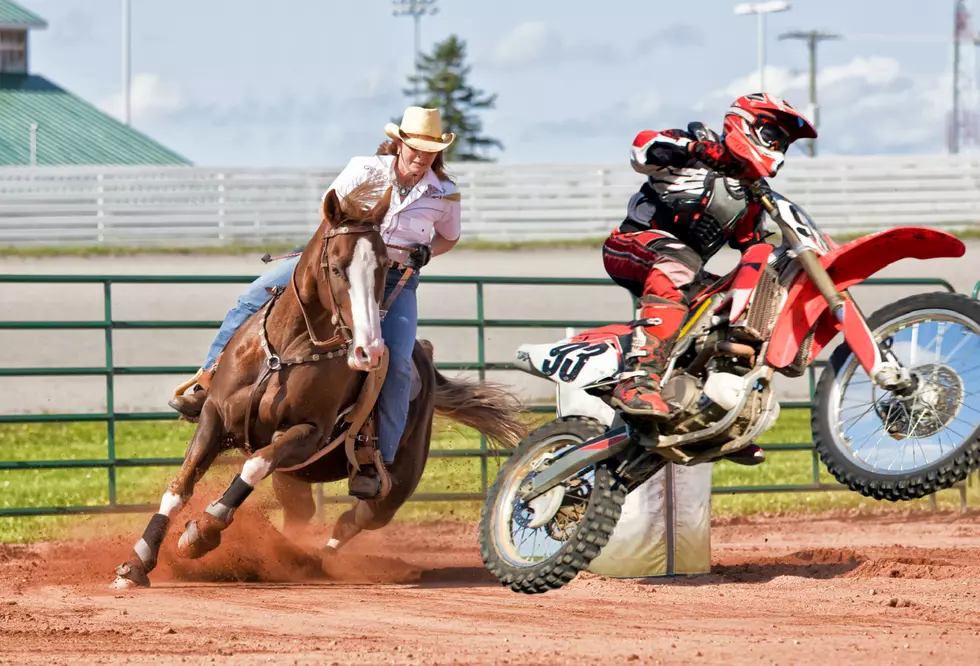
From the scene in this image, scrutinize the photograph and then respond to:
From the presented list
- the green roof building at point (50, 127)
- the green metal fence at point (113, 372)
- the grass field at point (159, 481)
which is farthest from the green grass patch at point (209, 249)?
the green metal fence at point (113, 372)

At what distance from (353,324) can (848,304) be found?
7.44 feet

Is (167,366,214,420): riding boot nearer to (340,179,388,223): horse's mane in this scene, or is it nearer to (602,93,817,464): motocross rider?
(340,179,388,223): horse's mane

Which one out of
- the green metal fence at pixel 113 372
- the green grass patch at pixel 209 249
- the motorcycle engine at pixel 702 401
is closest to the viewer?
the motorcycle engine at pixel 702 401

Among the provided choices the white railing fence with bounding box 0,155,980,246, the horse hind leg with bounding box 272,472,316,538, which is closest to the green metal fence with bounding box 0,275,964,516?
the horse hind leg with bounding box 272,472,316,538

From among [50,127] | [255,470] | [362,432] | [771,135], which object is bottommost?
[255,470]

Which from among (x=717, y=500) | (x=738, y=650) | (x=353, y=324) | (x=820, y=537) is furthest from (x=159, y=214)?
(x=738, y=650)

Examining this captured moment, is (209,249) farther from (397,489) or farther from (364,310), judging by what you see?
(364,310)

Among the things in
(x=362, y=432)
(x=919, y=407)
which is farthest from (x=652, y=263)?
(x=362, y=432)

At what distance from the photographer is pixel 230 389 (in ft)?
22.6

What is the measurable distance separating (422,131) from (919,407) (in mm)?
2787

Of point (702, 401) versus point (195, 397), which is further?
point (195, 397)

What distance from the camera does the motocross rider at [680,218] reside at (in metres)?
5.24

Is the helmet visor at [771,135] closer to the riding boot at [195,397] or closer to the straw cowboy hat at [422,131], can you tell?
the straw cowboy hat at [422,131]

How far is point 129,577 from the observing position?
6.82 meters
